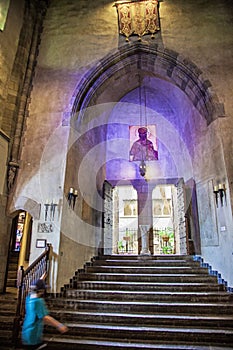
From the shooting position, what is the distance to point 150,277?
6.09 m

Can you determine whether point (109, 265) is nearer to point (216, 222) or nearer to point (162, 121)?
point (216, 222)

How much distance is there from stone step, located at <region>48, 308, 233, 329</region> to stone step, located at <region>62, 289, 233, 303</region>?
61cm

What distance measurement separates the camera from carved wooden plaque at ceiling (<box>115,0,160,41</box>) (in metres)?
8.24

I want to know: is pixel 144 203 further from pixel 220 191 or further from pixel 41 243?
pixel 41 243

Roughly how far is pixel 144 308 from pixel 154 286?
91cm

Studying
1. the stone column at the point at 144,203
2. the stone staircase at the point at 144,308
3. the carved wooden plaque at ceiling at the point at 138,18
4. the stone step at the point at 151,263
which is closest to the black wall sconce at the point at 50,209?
the stone staircase at the point at 144,308

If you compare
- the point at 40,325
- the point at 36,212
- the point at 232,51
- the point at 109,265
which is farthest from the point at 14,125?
the point at 232,51

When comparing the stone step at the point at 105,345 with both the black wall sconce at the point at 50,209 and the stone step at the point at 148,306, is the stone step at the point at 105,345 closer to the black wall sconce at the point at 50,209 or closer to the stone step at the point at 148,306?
the stone step at the point at 148,306

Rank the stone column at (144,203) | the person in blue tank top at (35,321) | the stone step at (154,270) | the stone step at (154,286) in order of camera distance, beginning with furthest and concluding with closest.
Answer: the stone column at (144,203)
the stone step at (154,270)
the stone step at (154,286)
the person in blue tank top at (35,321)

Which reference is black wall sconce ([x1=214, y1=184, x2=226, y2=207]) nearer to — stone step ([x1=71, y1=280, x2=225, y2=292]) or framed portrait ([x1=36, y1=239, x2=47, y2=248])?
stone step ([x1=71, y1=280, x2=225, y2=292])

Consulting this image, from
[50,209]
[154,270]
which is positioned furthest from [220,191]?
[50,209]

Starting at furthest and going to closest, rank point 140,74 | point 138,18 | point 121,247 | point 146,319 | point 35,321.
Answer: point 121,247 → point 140,74 → point 138,18 → point 146,319 → point 35,321

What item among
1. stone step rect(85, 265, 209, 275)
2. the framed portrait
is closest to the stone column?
stone step rect(85, 265, 209, 275)

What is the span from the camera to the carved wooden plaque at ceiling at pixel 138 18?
8.24m
